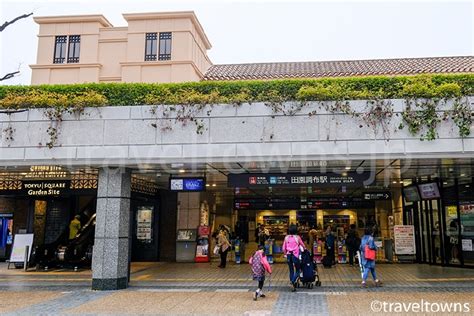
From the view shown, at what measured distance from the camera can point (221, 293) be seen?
10.5 meters

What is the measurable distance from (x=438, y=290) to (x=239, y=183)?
19.0ft

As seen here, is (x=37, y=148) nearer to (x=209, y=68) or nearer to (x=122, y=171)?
(x=122, y=171)

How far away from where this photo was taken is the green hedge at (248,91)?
10.8m

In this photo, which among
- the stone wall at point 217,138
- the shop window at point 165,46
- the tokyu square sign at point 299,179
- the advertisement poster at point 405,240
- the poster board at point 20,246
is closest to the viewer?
the stone wall at point 217,138

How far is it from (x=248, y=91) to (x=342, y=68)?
1057 cm

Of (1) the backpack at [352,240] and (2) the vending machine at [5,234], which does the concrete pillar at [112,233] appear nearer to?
(1) the backpack at [352,240]

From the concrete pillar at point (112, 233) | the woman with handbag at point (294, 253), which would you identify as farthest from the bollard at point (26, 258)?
the woman with handbag at point (294, 253)

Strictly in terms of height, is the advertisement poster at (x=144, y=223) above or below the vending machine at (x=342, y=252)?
above

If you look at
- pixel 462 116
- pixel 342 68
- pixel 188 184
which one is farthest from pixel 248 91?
pixel 342 68

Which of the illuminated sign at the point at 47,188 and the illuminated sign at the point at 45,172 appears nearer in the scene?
the illuminated sign at the point at 45,172

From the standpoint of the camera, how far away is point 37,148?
1148cm

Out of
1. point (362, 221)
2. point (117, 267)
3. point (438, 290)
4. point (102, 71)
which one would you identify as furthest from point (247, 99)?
point (362, 221)

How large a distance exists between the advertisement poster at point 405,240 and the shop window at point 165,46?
43.8 feet

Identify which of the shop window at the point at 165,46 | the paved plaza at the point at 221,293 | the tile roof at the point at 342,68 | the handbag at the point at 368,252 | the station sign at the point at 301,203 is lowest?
the paved plaza at the point at 221,293
